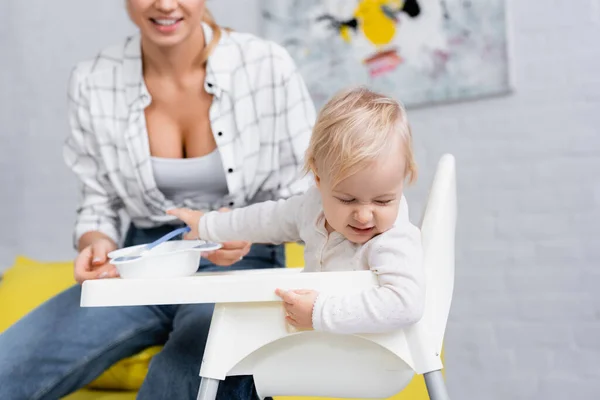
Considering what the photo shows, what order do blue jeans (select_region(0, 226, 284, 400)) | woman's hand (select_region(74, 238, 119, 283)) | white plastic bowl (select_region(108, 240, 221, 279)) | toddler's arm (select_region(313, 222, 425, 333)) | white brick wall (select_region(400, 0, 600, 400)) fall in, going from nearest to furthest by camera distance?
toddler's arm (select_region(313, 222, 425, 333)), white plastic bowl (select_region(108, 240, 221, 279)), blue jeans (select_region(0, 226, 284, 400)), woman's hand (select_region(74, 238, 119, 283)), white brick wall (select_region(400, 0, 600, 400))

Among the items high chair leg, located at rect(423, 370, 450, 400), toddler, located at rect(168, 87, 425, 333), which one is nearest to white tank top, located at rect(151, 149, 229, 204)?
toddler, located at rect(168, 87, 425, 333)

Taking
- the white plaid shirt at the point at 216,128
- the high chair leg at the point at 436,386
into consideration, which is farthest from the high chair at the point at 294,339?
the white plaid shirt at the point at 216,128

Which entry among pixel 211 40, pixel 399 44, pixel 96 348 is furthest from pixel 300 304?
pixel 399 44

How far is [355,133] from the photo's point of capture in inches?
32.9

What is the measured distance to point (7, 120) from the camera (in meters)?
2.61

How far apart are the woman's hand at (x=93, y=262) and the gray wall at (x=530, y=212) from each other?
1.14 meters

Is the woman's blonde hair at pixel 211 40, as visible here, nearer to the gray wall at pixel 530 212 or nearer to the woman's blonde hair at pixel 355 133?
the woman's blonde hair at pixel 355 133

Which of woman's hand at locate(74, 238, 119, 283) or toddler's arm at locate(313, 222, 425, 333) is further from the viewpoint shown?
woman's hand at locate(74, 238, 119, 283)

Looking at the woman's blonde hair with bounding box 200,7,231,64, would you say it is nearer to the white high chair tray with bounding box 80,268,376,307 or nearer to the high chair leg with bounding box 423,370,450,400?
the white high chair tray with bounding box 80,268,376,307

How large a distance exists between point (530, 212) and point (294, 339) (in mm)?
1299

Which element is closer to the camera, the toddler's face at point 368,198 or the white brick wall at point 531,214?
the toddler's face at point 368,198

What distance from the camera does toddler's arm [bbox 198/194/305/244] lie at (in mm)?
1029

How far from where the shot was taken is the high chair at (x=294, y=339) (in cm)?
79

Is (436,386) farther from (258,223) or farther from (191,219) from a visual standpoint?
(191,219)
